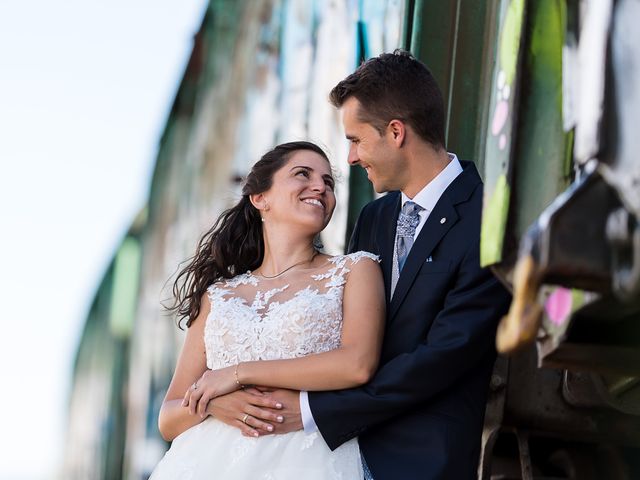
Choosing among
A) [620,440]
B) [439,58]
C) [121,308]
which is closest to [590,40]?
[620,440]

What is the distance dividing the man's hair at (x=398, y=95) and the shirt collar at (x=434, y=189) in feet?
0.43

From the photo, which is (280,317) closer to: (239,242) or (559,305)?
(239,242)

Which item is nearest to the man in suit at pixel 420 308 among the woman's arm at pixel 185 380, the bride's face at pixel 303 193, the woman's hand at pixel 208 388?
the bride's face at pixel 303 193

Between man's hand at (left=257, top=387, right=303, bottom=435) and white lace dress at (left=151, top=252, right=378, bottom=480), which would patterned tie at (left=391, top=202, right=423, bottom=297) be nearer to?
white lace dress at (left=151, top=252, right=378, bottom=480)

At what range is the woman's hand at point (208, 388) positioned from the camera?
3.34 m

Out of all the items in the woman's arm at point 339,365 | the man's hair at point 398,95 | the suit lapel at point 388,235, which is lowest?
the woman's arm at point 339,365

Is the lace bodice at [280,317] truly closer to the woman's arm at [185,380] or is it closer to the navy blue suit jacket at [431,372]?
the woman's arm at [185,380]

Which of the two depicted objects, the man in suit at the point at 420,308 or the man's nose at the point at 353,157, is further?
the man's nose at the point at 353,157

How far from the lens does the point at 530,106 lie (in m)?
2.21

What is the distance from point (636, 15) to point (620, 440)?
2.65 m

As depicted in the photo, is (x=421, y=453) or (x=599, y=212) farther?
(x=421, y=453)

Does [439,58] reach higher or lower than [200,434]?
higher

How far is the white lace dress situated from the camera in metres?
3.23

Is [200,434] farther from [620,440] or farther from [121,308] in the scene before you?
[121,308]
